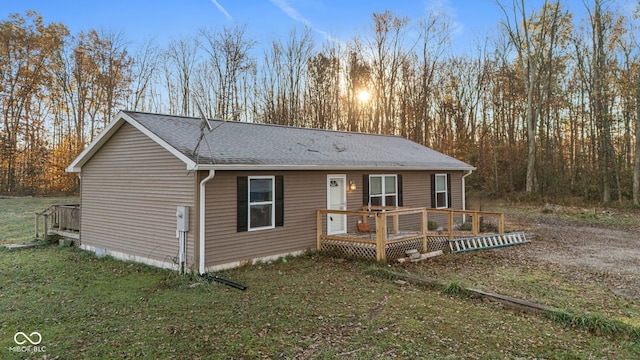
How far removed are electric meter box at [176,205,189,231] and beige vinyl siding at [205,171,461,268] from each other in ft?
1.40

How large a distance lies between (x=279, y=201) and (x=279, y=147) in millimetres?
1787

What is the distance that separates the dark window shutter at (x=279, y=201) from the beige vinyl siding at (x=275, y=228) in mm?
121

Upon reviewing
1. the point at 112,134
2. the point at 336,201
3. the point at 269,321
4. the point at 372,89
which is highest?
the point at 372,89

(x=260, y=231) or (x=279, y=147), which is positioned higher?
(x=279, y=147)

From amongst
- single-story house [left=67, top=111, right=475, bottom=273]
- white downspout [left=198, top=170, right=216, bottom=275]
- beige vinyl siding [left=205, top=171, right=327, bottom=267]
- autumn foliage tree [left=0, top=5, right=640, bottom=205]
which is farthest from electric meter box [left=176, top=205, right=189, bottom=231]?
autumn foliage tree [left=0, top=5, right=640, bottom=205]

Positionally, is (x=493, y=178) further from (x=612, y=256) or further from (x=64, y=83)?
(x=64, y=83)

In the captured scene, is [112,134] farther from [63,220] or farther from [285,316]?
[285,316]

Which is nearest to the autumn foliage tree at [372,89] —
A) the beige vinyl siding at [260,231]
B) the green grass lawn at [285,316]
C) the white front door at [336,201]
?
the white front door at [336,201]

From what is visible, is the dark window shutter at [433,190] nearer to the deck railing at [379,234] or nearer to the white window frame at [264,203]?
the deck railing at [379,234]

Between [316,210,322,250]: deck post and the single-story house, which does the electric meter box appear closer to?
the single-story house

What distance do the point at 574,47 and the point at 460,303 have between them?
23348 mm

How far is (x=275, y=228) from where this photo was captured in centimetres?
905

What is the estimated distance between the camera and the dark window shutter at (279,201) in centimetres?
905

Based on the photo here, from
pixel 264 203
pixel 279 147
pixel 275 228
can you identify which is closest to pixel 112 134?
pixel 279 147
